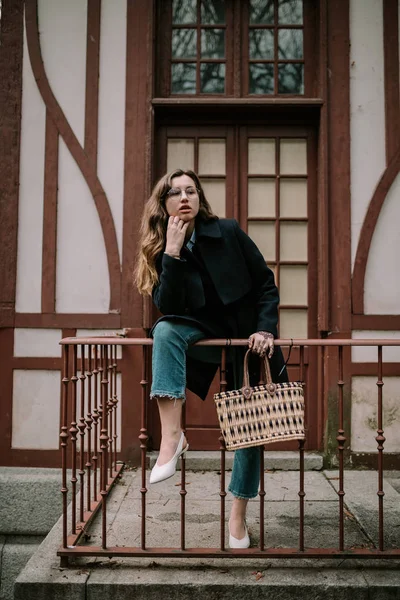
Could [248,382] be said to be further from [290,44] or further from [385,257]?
[290,44]

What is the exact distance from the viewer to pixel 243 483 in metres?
3.12

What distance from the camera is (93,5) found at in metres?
5.28

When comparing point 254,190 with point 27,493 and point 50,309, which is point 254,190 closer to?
point 50,309

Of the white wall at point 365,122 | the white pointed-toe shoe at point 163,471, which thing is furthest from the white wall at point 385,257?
the white pointed-toe shoe at point 163,471

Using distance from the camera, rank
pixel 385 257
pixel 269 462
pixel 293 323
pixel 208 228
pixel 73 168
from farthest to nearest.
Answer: pixel 293 323 → pixel 73 168 → pixel 385 257 → pixel 269 462 → pixel 208 228

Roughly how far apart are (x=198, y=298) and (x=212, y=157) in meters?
2.84

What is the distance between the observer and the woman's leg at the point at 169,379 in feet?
9.40

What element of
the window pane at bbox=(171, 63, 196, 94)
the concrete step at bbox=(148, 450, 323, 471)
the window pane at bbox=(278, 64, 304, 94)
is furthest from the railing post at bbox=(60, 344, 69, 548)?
the window pane at bbox=(278, 64, 304, 94)

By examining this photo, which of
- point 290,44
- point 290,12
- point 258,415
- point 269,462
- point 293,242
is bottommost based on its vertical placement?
point 269,462

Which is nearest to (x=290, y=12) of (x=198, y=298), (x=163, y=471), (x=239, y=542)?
(x=198, y=298)

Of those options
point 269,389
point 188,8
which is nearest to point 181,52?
point 188,8

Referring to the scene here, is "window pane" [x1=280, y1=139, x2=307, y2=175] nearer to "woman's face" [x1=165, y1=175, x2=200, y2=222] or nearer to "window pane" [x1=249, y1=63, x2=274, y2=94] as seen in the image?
"window pane" [x1=249, y1=63, x2=274, y2=94]

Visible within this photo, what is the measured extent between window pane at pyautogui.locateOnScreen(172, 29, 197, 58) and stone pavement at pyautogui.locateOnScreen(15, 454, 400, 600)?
4.08m

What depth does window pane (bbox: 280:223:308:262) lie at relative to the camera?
543 cm
